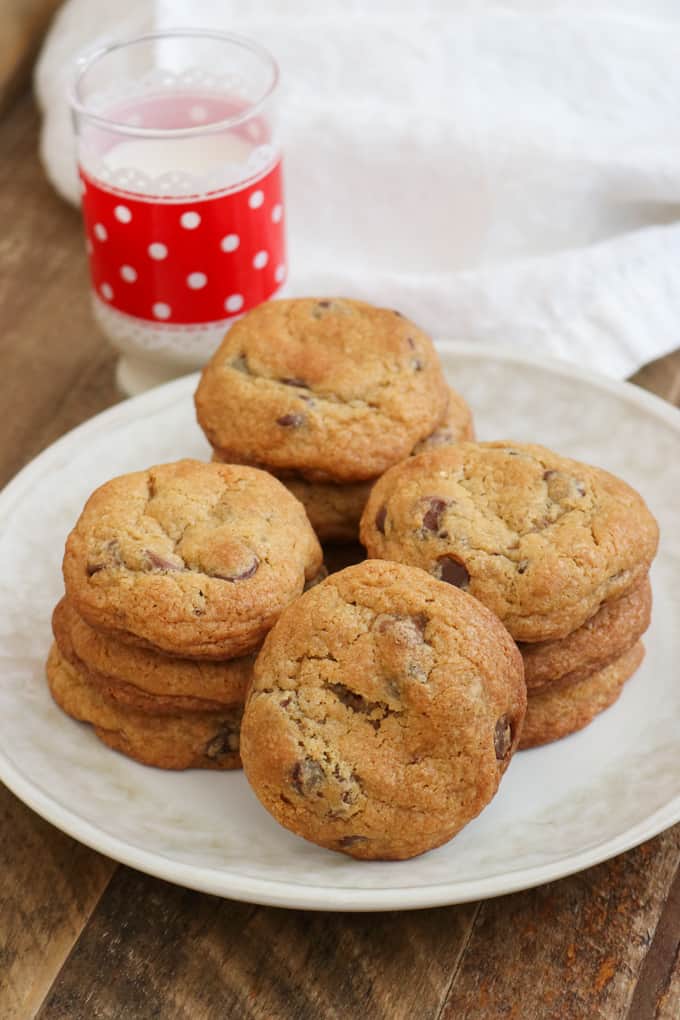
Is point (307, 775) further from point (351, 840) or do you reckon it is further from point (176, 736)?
point (176, 736)

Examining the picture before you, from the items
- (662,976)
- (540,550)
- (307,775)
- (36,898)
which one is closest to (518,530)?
(540,550)

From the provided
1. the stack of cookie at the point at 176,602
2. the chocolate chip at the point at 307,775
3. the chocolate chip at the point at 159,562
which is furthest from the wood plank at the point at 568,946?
the chocolate chip at the point at 159,562

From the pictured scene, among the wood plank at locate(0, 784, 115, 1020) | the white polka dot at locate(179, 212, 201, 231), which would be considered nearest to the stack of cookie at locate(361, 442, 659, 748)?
the wood plank at locate(0, 784, 115, 1020)

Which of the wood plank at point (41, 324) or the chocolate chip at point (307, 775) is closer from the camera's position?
the chocolate chip at point (307, 775)

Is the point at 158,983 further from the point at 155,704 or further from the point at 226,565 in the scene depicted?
the point at 226,565

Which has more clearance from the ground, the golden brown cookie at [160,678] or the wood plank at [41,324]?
the golden brown cookie at [160,678]

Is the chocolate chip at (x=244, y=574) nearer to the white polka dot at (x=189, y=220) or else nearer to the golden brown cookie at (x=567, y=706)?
the golden brown cookie at (x=567, y=706)

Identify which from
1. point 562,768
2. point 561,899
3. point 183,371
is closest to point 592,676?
point 562,768
